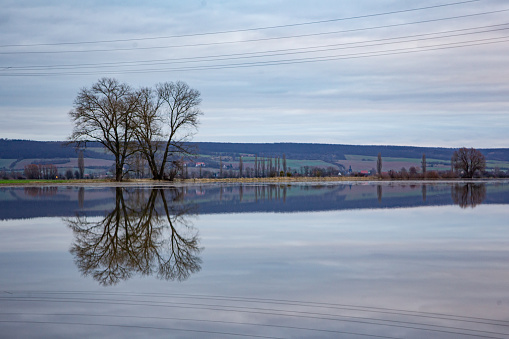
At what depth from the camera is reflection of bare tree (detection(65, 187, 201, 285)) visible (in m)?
8.46

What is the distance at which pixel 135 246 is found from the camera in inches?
425

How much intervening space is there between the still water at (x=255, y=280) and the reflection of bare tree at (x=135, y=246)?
0.03 metres

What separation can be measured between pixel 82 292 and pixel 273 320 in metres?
2.53

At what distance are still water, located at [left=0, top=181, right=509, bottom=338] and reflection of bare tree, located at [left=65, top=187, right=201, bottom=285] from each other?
3cm

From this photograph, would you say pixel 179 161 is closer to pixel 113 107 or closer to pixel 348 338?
pixel 113 107

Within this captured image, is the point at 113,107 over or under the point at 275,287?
over

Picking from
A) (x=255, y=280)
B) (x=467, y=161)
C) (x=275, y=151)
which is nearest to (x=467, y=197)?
(x=255, y=280)

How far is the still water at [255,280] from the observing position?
573 cm

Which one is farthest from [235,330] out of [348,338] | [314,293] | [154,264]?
[154,264]

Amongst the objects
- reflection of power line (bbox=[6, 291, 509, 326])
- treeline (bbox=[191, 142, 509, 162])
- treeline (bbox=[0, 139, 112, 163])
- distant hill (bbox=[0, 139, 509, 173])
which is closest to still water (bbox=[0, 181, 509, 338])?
reflection of power line (bbox=[6, 291, 509, 326])

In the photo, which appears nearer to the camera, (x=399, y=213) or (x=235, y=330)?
(x=235, y=330)

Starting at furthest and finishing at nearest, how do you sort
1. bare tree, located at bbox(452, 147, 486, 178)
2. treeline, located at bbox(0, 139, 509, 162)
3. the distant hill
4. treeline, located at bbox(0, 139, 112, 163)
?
treeline, located at bbox(0, 139, 509, 162)
treeline, located at bbox(0, 139, 112, 163)
the distant hill
bare tree, located at bbox(452, 147, 486, 178)

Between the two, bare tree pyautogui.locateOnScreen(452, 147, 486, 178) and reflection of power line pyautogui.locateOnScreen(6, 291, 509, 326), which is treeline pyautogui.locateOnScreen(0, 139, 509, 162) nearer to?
bare tree pyautogui.locateOnScreen(452, 147, 486, 178)

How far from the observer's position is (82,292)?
7.12 meters
